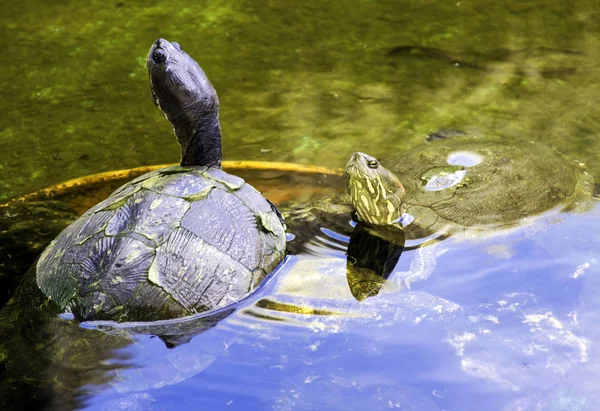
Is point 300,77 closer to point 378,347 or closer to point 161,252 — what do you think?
point 161,252

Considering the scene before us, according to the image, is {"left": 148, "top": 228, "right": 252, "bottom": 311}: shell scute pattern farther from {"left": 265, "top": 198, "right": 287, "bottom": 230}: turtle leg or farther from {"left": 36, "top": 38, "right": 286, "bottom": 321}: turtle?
{"left": 265, "top": 198, "right": 287, "bottom": 230}: turtle leg

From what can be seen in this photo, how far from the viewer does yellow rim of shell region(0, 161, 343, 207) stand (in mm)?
3727

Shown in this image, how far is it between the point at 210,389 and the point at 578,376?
1.35 metres

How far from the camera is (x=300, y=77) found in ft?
16.8

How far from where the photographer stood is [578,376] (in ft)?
Result: 8.29

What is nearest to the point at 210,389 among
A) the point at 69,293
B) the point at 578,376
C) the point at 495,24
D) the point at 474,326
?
the point at 69,293

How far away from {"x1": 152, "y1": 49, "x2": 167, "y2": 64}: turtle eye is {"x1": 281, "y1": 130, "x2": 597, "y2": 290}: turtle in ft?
3.36

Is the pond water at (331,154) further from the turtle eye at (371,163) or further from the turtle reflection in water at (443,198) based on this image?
the turtle eye at (371,163)

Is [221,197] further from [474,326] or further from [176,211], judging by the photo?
[474,326]

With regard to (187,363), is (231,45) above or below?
above

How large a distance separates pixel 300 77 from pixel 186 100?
77.9 inches

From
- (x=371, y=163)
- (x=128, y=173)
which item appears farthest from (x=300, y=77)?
(x=371, y=163)

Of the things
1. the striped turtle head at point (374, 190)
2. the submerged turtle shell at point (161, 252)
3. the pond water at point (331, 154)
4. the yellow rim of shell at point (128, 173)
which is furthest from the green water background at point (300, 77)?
the submerged turtle shell at point (161, 252)

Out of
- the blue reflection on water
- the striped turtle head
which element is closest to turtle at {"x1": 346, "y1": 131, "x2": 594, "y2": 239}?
the striped turtle head
